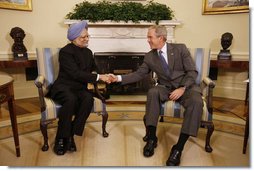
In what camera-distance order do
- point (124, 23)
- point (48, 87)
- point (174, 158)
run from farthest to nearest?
point (124, 23) → point (48, 87) → point (174, 158)

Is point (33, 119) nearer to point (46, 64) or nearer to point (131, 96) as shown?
point (46, 64)

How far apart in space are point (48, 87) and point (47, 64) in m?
0.23

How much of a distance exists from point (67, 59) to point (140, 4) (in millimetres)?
1556

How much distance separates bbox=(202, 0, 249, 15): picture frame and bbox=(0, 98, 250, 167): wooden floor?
1.33 m

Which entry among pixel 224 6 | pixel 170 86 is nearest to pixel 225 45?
pixel 224 6

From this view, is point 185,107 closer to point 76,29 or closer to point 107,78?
point 107,78

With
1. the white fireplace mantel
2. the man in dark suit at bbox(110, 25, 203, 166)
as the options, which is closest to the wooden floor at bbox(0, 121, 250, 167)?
the man in dark suit at bbox(110, 25, 203, 166)

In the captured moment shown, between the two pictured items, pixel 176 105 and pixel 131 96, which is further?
pixel 131 96

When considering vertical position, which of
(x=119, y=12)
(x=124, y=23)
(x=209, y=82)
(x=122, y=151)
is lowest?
(x=122, y=151)

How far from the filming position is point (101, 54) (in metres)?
3.44

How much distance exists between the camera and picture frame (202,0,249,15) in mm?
3281

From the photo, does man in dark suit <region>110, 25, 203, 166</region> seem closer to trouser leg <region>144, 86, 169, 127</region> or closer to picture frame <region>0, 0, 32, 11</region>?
trouser leg <region>144, 86, 169, 127</region>

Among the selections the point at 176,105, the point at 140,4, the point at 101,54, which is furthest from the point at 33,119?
the point at 140,4

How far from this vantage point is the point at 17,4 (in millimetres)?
3254
